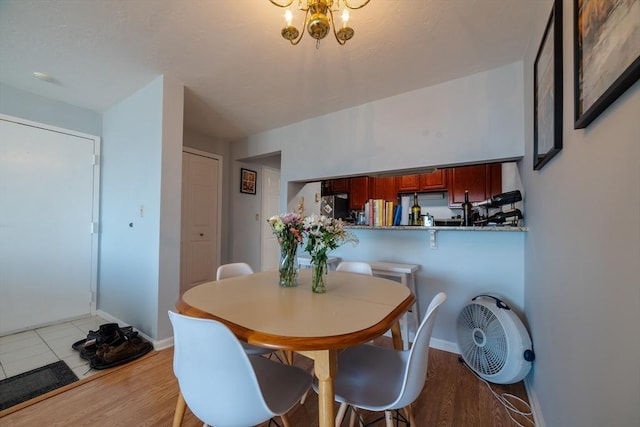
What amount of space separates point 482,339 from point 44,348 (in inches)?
139

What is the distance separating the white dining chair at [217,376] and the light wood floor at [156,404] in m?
0.71

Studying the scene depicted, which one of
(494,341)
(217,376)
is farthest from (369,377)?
(494,341)

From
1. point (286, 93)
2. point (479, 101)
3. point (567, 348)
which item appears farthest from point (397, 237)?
point (286, 93)

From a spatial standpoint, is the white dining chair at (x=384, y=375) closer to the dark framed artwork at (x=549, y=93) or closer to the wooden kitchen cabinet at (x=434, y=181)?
the dark framed artwork at (x=549, y=93)

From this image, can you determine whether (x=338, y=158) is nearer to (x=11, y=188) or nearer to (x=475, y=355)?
(x=475, y=355)

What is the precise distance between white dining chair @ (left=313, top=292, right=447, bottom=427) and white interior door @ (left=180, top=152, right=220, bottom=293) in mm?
2850

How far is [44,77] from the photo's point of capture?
7.41ft

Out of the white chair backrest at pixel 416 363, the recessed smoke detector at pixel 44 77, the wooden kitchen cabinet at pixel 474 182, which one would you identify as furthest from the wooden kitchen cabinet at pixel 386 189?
the recessed smoke detector at pixel 44 77

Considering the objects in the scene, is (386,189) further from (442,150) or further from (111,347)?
(111,347)

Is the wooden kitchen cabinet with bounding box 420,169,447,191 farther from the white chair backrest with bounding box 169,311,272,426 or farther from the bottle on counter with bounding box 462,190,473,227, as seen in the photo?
the white chair backrest with bounding box 169,311,272,426

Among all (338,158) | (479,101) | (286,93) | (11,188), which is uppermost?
(286,93)

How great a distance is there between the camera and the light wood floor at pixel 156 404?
4.58ft

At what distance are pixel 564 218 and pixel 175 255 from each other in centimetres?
→ 268

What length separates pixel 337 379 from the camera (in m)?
1.06
